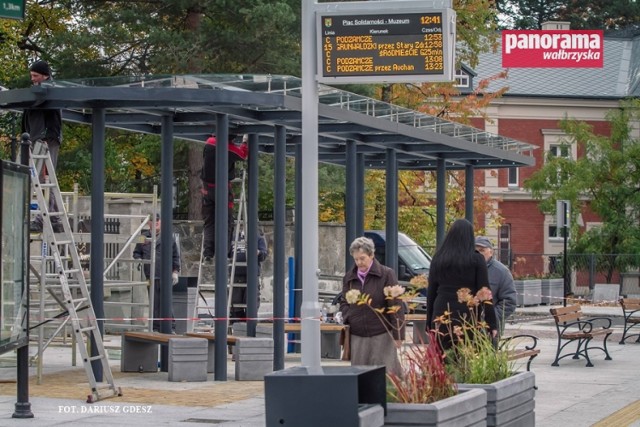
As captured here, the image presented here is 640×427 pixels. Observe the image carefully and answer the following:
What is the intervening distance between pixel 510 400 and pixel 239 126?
784cm

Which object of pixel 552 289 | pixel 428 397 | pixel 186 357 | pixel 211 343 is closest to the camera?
pixel 428 397

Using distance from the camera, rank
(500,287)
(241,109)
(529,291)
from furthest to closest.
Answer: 1. (529,291)
2. (241,109)
3. (500,287)

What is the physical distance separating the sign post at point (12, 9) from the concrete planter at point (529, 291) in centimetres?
2804

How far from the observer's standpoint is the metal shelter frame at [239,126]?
15.3 meters

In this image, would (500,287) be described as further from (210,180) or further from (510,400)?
(210,180)

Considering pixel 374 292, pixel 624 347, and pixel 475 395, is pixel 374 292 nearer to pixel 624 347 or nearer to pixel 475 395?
pixel 475 395

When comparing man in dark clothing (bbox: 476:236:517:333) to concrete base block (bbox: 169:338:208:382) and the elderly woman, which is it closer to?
the elderly woman

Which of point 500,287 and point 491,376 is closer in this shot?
point 491,376

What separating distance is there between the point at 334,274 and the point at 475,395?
874 inches

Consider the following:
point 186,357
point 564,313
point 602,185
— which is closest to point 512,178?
point 602,185

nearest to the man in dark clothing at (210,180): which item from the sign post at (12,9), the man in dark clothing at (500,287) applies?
the man in dark clothing at (500,287)

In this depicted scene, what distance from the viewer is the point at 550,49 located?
55562 mm

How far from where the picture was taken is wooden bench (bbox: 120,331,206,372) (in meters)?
16.9

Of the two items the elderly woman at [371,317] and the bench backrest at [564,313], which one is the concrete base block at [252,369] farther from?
the bench backrest at [564,313]
